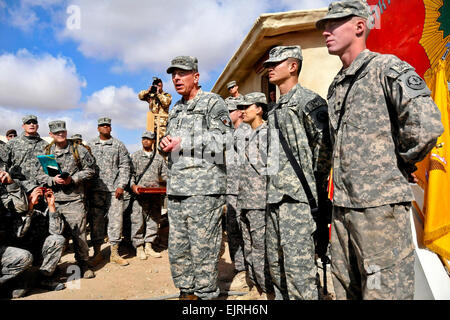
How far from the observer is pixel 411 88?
155cm

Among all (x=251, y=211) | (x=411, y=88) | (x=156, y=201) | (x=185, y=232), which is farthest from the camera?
(x=156, y=201)

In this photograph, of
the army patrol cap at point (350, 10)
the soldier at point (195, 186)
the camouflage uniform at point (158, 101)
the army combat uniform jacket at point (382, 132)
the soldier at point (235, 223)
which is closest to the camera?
the army combat uniform jacket at point (382, 132)

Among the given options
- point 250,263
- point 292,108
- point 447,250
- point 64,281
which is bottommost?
point 64,281

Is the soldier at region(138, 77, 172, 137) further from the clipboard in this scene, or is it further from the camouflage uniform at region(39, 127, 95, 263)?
the clipboard

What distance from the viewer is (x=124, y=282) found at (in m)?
4.14

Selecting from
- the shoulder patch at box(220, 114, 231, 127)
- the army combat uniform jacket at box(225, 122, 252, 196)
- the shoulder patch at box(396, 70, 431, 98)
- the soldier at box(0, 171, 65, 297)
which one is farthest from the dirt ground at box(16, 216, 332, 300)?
the shoulder patch at box(396, 70, 431, 98)

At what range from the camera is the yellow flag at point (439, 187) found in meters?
2.46

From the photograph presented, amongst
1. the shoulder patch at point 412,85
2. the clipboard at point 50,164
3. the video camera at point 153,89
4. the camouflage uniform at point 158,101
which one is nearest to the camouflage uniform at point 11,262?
the clipboard at point 50,164

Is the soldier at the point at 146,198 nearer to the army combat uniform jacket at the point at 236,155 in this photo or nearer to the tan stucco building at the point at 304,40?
the army combat uniform jacket at the point at 236,155

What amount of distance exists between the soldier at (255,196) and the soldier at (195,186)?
0.53 meters

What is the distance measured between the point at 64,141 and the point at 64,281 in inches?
78.2

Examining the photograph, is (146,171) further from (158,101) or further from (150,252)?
(158,101)
